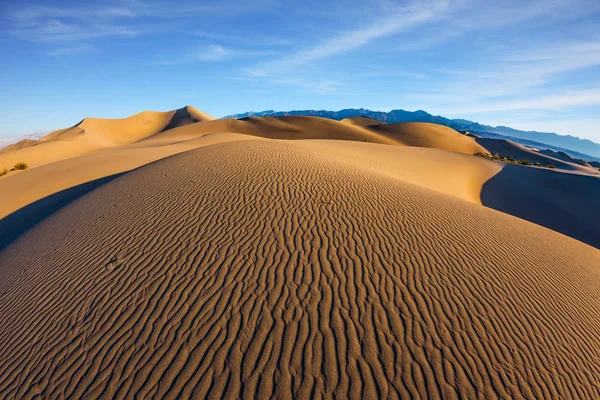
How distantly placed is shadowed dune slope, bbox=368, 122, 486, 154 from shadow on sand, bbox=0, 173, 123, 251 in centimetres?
5385

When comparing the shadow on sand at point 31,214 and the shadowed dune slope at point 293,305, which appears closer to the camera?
the shadowed dune slope at point 293,305

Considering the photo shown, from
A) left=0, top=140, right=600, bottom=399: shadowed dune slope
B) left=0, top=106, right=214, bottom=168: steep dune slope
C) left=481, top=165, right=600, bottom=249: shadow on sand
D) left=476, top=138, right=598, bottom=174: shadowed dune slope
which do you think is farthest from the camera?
left=476, top=138, right=598, bottom=174: shadowed dune slope

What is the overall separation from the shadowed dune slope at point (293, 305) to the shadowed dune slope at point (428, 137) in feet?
179

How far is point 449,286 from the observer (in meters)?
5.48

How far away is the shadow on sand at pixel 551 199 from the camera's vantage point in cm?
1667

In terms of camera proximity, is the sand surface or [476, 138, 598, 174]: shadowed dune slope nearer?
the sand surface

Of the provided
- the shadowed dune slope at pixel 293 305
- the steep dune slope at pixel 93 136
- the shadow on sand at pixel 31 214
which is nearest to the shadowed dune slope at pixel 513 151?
the shadowed dune slope at pixel 293 305

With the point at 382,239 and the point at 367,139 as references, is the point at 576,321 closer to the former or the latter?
the point at 382,239

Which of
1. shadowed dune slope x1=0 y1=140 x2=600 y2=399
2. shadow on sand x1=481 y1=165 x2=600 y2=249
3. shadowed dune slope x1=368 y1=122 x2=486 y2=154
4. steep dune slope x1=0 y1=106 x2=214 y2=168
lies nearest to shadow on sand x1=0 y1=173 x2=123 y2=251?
shadowed dune slope x1=0 y1=140 x2=600 y2=399

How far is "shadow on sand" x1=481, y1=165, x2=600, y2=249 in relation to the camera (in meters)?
16.7

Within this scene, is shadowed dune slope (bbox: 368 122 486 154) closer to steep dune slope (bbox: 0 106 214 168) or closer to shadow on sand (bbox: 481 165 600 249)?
shadow on sand (bbox: 481 165 600 249)

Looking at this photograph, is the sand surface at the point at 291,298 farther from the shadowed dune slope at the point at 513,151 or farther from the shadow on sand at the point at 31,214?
the shadowed dune slope at the point at 513,151

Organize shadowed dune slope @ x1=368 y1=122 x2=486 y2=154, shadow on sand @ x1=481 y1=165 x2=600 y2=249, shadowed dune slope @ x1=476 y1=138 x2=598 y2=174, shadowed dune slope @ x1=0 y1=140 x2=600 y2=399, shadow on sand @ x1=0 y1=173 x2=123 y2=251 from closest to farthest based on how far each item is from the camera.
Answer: shadowed dune slope @ x1=0 y1=140 x2=600 y2=399 → shadow on sand @ x1=0 y1=173 x2=123 y2=251 → shadow on sand @ x1=481 y1=165 x2=600 y2=249 → shadowed dune slope @ x1=368 y1=122 x2=486 y2=154 → shadowed dune slope @ x1=476 y1=138 x2=598 y2=174

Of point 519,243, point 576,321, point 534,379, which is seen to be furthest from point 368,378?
point 519,243
